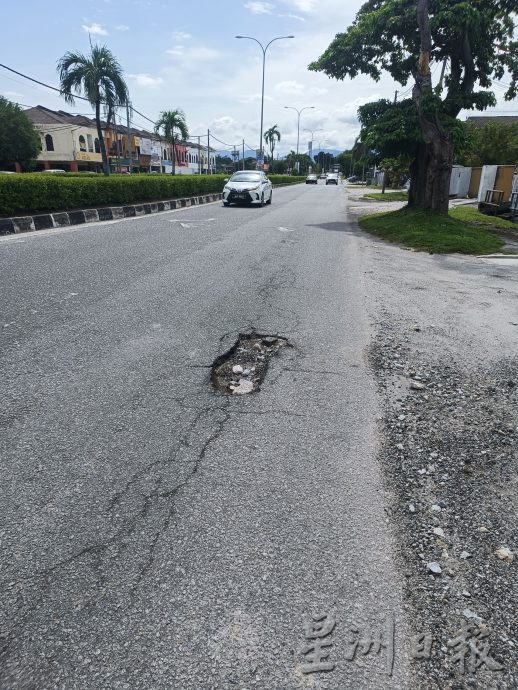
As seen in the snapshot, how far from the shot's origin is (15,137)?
40.7m

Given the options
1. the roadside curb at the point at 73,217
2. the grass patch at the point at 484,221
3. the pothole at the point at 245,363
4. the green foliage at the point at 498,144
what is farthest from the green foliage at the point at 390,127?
the green foliage at the point at 498,144

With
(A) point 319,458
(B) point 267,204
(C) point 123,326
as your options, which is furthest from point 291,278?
(B) point 267,204

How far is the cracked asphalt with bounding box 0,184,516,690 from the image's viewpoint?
5.26 feet

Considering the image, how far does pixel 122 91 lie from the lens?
29734 mm

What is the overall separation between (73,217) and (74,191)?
1521mm

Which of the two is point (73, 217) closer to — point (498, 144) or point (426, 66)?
point (426, 66)

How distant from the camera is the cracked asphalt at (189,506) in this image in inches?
63.1

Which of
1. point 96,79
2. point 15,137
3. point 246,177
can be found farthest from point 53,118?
point 246,177

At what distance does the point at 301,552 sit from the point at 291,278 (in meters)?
5.39

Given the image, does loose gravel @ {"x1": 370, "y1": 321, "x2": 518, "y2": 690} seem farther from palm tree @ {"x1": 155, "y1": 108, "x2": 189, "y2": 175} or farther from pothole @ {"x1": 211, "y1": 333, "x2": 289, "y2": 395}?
palm tree @ {"x1": 155, "y1": 108, "x2": 189, "y2": 175}

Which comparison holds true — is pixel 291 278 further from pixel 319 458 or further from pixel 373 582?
pixel 373 582

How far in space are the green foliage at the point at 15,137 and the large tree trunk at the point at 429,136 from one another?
38.6 m

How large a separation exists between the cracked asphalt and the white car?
599 inches

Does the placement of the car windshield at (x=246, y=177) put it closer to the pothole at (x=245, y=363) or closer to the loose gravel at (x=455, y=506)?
the pothole at (x=245, y=363)
